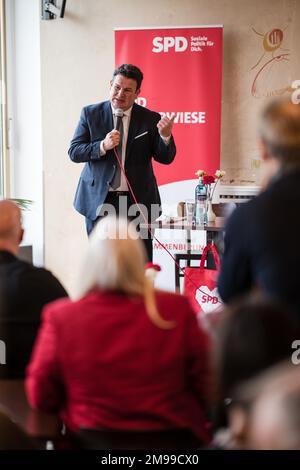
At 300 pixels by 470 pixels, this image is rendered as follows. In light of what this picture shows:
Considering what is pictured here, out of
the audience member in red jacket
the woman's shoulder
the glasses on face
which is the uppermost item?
the glasses on face

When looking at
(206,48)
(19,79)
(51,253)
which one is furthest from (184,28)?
(51,253)

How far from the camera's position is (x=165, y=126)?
3861 millimetres

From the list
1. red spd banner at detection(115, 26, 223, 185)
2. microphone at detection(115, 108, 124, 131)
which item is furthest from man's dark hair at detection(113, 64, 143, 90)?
red spd banner at detection(115, 26, 223, 185)

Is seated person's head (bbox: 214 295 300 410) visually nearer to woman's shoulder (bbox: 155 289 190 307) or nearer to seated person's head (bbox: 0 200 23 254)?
woman's shoulder (bbox: 155 289 190 307)

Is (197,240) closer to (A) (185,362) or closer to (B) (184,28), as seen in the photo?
(B) (184,28)

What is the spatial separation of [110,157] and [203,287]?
3.22ft

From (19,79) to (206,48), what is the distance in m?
1.64

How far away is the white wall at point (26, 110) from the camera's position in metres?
5.69

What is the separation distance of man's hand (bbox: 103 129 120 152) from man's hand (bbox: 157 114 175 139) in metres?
0.26

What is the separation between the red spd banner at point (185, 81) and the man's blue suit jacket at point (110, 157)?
1.25 m

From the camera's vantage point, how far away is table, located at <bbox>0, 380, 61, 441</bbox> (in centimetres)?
164

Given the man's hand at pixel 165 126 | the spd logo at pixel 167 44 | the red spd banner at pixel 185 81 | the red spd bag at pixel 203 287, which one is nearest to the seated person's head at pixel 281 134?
the man's hand at pixel 165 126

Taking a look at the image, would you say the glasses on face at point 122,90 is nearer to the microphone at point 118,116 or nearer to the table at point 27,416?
the microphone at point 118,116

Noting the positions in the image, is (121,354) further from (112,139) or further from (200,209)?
(200,209)
